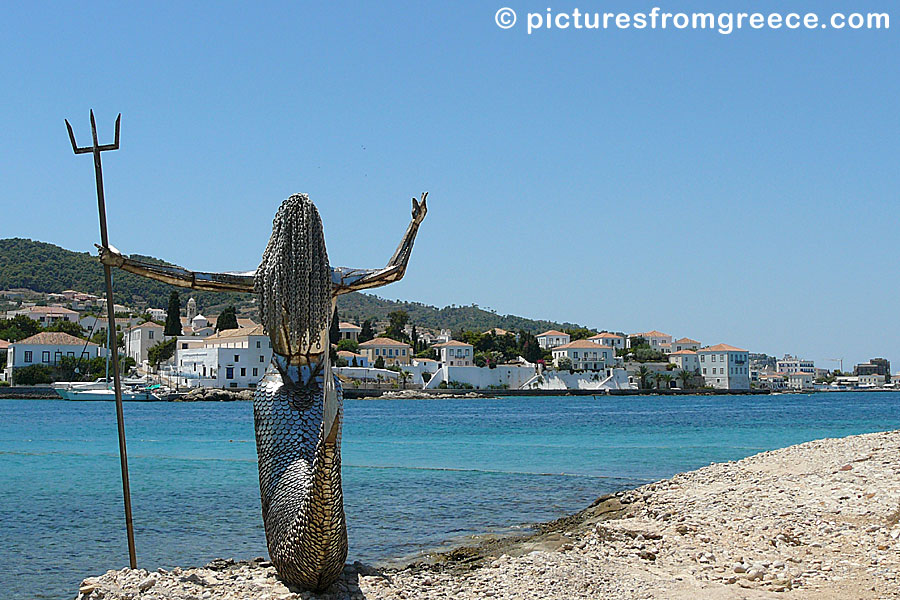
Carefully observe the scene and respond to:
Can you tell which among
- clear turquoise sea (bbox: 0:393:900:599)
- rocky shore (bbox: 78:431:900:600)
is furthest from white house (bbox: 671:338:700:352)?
rocky shore (bbox: 78:431:900:600)

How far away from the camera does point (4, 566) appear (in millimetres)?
12711

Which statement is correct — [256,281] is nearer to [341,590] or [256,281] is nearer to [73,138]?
[73,138]

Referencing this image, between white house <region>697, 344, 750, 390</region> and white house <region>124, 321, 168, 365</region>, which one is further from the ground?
white house <region>124, 321, 168, 365</region>

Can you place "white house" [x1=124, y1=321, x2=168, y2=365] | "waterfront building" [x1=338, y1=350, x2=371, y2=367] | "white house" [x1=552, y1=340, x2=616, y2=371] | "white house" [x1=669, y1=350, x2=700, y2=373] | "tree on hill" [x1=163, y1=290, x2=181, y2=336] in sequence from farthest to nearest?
1. "white house" [x1=669, y1=350, x2=700, y2=373]
2. "white house" [x1=552, y1=340, x2=616, y2=371]
3. "white house" [x1=124, y1=321, x2=168, y2=365]
4. "waterfront building" [x1=338, y1=350, x2=371, y2=367]
5. "tree on hill" [x1=163, y1=290, x2=181, y2=336]

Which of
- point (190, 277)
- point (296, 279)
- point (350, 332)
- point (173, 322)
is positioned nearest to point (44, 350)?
point (173, 322)

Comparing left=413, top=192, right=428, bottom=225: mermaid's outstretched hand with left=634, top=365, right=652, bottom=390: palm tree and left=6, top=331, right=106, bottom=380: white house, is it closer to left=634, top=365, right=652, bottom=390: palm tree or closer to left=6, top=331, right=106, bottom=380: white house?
left=6, top=331, right=106, bottom=380: white house

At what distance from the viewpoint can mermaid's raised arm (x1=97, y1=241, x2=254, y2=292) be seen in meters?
7.71

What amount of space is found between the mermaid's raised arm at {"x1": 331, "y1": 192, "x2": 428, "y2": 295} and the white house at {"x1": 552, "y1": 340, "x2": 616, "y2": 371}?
13621 cm

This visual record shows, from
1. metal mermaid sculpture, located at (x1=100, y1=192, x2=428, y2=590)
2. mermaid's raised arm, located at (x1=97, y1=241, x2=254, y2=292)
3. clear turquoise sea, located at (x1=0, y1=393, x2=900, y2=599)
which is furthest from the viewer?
clear turquoise sea, located at (x1=0, y1=393, x2=900, y2=599)

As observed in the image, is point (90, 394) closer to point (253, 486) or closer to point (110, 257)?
point (253, 486)

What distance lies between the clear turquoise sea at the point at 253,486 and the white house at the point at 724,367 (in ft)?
328

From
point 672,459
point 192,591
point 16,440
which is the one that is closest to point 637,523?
point 192,591

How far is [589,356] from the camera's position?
476 ft

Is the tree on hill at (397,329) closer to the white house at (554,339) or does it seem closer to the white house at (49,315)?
the white house at (554,339)
